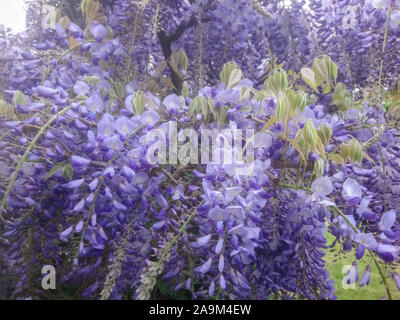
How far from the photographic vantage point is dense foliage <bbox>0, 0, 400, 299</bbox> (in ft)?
2.35

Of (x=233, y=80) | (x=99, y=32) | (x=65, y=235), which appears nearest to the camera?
(x=65, y=235)

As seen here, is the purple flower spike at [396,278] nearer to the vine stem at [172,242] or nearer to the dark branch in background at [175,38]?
the vine stem at [172,242]

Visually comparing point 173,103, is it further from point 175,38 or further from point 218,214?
point 175,38

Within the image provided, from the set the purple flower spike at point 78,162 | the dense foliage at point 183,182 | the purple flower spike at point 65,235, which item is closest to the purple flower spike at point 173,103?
the dense foliage at point 183,182

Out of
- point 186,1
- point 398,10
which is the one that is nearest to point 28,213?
point 186,1

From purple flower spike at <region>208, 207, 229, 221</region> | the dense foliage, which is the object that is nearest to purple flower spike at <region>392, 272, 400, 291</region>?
the dense foliage

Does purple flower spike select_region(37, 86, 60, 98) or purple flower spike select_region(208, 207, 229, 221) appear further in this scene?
purple flower spike select_region(37, 86, 60, 98)

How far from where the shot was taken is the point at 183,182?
32.2 inches

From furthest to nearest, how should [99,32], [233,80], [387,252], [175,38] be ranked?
[175,38], [99,32], [233,80], [387,252]

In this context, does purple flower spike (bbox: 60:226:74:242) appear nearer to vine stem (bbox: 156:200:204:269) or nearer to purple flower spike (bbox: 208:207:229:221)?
vine stem (bbox: 156:200:204:269)

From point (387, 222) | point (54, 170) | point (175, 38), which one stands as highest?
point (175, 38)

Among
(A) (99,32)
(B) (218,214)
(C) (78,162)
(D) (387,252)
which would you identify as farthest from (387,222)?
(A) (99,32)

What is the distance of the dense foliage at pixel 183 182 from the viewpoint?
72cm
